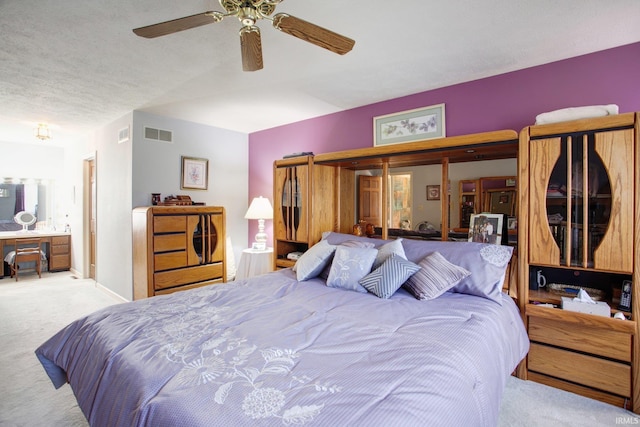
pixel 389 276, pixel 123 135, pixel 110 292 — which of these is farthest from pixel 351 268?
pixel 110 292

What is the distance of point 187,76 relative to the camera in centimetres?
278

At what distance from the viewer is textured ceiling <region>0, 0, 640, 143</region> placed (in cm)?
182

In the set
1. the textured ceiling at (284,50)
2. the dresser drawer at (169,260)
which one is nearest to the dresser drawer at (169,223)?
the dresser drawer at (169,260)

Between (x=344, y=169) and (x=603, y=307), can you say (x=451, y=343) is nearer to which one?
(x=603, y=307)

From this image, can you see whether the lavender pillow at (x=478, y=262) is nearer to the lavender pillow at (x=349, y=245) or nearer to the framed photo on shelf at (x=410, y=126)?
the lavender pillow at (x=349, y=245)

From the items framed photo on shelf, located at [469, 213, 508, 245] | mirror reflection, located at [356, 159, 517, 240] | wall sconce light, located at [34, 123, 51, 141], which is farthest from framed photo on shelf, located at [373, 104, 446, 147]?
wall sconce light, located at [34, 123, 51, 141]

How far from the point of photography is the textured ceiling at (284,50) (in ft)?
5.98

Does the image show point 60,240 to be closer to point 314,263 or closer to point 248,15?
point 314,263

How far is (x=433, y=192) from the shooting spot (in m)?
3.04

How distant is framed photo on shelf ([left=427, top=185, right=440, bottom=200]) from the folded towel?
Answer: 982mm

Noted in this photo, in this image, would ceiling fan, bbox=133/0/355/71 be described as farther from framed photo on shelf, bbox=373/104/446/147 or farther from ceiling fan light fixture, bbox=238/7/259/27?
framed photo on shelf, bbox=373/104/446/147

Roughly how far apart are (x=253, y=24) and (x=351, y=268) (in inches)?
67.9

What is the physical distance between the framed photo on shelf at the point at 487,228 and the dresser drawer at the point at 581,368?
0.84 meters

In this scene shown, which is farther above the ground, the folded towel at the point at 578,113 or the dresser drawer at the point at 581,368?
the folded towel at the point at 578,113
